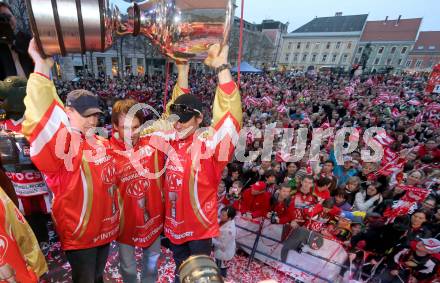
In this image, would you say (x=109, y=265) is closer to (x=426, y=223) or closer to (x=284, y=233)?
(x=284, y=233)

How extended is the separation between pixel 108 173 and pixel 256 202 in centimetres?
318

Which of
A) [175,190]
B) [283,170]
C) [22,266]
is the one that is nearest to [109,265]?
[22,266]

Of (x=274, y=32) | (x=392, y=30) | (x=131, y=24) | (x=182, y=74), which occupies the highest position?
(x=392, y=30)

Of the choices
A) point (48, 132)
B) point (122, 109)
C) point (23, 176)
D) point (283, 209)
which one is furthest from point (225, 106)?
point (283, 209)

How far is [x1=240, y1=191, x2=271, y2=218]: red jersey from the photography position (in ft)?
15.0

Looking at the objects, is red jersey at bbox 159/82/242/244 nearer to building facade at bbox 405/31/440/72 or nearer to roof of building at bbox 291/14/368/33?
roof of building at bbox 291/14/368/33

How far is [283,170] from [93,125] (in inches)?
219

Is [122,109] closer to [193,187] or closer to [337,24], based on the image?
[193,187]

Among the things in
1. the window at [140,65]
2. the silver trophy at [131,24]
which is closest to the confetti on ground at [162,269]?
the silver trophy at [131,24]

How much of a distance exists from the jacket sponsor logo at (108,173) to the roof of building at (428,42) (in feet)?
275

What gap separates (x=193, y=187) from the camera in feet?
6.89

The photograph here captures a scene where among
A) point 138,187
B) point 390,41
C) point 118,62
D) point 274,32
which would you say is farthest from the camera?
point 274,32

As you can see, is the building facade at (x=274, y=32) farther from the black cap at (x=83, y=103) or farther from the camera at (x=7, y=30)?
the black cap at (x=83, y=103)

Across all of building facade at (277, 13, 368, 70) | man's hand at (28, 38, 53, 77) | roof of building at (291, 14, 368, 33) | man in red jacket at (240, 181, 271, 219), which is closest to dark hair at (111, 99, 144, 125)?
man's hand at (28, 38, 53, 77)
